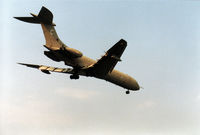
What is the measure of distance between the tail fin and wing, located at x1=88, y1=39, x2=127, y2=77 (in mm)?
Result: 4163

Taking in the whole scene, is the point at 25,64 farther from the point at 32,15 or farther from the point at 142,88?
the point at 142,88

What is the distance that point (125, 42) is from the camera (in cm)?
3125

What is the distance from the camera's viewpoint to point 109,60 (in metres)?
33.4

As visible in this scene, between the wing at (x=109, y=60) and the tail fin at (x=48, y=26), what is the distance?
13.7 ft

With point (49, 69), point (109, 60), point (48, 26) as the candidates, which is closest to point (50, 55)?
point (48, 26)

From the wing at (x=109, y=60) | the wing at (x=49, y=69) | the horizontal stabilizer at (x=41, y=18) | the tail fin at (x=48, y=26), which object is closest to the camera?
the wing at (x=109, y=60)

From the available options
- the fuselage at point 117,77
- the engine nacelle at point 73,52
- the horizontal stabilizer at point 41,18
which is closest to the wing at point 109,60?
the fuselage at point 117,77

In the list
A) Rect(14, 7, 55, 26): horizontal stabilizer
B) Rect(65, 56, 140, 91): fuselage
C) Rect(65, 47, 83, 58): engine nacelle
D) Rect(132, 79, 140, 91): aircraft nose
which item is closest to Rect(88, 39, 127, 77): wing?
Rect(65, 56, 140, 91): fuselage

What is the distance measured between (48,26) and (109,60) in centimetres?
746

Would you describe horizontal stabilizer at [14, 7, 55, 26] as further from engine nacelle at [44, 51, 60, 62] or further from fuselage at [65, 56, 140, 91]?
fuselage at [65, 56, 140, 91]

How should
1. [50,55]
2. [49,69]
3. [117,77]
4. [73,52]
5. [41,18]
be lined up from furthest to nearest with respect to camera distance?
1. [117,77]
2. [49,69]
3. [50,55]
4. [41,18]
5. [73,52]

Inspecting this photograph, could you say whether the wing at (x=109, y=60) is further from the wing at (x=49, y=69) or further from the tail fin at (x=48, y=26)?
the tail fin at (x=48, y=26)

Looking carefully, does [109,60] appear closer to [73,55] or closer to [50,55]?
[73,55]

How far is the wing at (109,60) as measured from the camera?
31469mm
